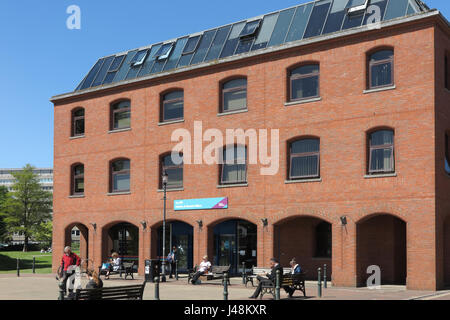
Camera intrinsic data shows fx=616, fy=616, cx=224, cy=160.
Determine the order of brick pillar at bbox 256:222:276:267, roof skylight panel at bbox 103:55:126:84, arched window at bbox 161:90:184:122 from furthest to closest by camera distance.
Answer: roof skylight panel at bbox 103:55:126:84 → arched window at bbox 161:90:184:122 → brick pillar at bbox 256:222:276:267

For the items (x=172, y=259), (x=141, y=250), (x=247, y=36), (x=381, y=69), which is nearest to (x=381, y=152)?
(x=381, y=69)

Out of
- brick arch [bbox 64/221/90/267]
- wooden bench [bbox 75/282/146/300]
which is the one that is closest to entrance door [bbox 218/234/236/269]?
brick arch [bbox 64/221/90/267]

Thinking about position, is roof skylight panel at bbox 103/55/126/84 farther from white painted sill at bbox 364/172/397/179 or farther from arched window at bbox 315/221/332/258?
white painted sill at bbox 364/172/397/179

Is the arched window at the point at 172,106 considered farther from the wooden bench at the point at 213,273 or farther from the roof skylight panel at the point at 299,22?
the wooden bench at the point at 213,273

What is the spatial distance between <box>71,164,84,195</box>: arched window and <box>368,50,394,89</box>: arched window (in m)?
18.8

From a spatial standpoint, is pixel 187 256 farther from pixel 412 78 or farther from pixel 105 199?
pixel 412 78

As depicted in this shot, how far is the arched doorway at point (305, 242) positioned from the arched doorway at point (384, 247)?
7.36ft

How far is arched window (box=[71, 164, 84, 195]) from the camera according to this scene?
3706cm

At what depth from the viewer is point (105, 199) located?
116 ft

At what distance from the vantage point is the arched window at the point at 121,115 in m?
34.9

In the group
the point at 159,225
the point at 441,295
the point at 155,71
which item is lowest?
the point at 441,295

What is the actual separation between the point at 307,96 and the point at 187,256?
1154cm

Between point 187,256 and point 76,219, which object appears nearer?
point 187,256

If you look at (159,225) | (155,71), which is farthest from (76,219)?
(155,71)
